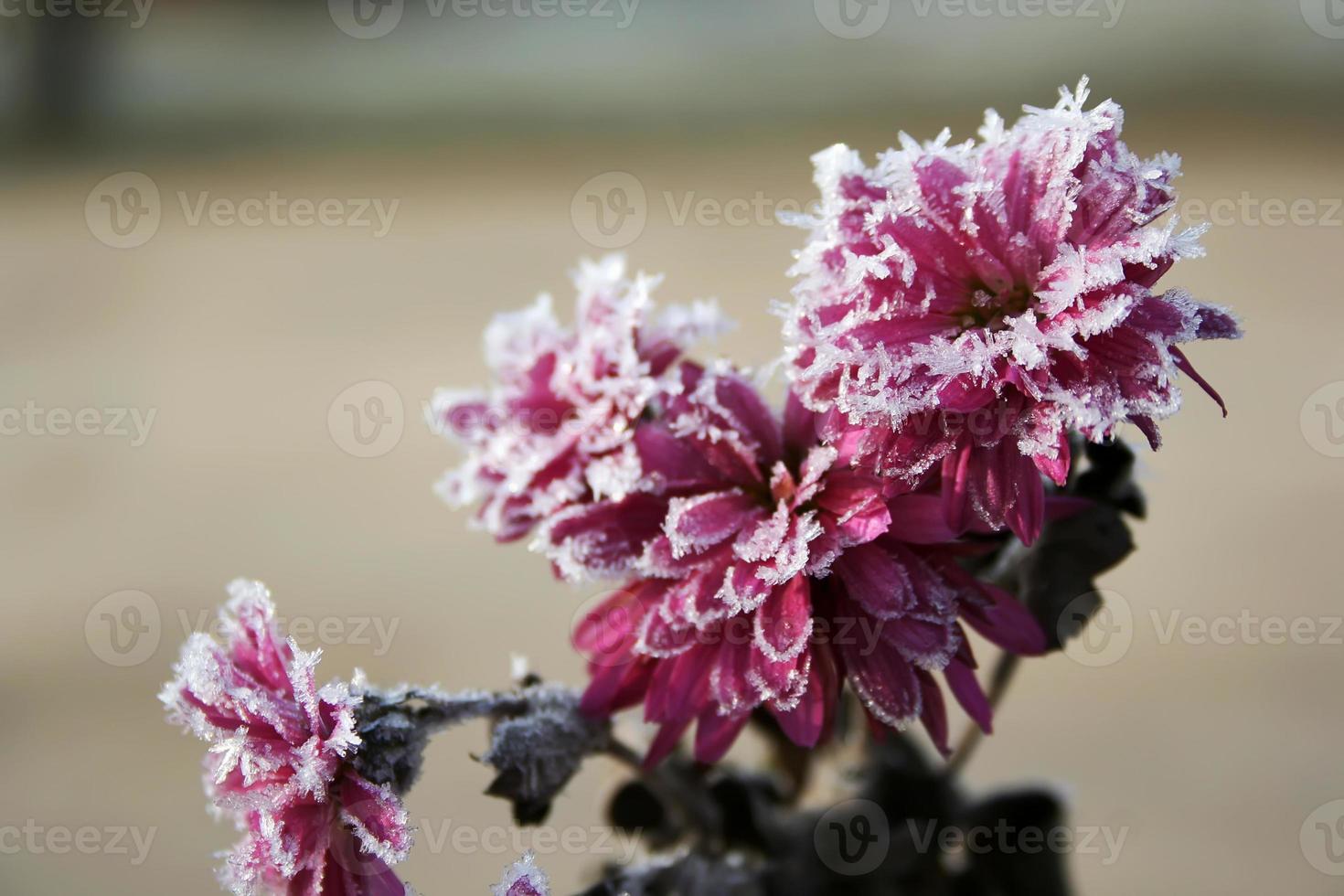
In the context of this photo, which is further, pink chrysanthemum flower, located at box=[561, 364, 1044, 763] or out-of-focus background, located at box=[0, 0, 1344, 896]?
out-of-focus background, located at box=[0, 0, 1344, 896]

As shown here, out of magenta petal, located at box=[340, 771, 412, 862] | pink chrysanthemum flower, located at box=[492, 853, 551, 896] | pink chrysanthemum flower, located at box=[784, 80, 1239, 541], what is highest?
pink chrysanthemum flower, located at box=[784, 80, 1239, 541]

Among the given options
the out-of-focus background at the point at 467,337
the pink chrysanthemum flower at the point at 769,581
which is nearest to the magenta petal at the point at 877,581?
the pink chrysanthemum flower at the point at 769,581

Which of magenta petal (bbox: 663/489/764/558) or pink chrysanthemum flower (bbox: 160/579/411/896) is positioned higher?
magenta petal (bbox: 663/489/764/558)

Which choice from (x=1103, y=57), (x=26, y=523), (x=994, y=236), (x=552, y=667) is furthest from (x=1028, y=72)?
(x=994, y=236)

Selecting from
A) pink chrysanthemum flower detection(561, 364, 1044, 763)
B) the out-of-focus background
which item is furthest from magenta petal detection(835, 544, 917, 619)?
the out-of-focus background

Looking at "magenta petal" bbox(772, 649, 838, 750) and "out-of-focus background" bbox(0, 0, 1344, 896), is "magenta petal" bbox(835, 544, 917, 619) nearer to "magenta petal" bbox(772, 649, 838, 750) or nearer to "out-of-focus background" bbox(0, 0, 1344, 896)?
"magenta petal" bbox(772, 649, 838, 750)

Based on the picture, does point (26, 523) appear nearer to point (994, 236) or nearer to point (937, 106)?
point (994, 236)
